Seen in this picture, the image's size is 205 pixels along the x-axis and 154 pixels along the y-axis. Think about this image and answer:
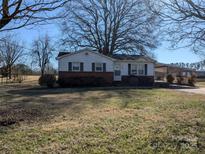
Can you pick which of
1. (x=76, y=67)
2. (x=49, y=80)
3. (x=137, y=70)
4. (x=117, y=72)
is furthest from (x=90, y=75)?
(x=137, y=70)

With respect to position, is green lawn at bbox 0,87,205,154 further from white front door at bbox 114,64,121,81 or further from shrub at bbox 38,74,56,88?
white front door at bbox 114,64,121,81

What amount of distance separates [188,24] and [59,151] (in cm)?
619

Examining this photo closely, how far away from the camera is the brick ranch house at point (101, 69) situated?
2771 cm

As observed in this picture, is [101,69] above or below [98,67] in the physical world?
below

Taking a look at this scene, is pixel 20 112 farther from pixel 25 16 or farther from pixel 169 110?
pixel 169 110

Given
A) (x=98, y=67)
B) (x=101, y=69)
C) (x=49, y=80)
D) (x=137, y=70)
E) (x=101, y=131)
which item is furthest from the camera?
(x=137, y=70)

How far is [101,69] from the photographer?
2934cm

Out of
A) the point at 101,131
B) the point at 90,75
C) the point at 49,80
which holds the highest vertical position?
the point at 90,75

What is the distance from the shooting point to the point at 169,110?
33.0 feet

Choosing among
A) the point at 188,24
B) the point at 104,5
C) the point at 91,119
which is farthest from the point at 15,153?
the point at 104,5

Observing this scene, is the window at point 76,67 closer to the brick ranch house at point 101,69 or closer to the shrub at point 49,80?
the brick ranch house at point 101,69

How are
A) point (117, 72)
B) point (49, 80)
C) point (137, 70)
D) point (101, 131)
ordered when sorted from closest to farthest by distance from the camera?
point (101, 131)
point (49, 80)
point (117, 72)
point (137, 70)

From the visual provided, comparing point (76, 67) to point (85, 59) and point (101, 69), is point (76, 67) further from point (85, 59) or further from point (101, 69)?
point (101, 69)

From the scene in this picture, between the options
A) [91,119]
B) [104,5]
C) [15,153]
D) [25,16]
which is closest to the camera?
[15,153]
